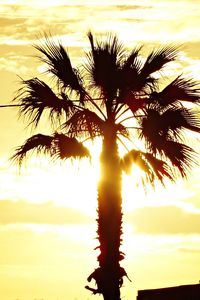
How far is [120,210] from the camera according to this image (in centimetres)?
2914

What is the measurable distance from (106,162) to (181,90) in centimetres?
340

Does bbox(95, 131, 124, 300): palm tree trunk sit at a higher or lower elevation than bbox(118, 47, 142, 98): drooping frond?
lower

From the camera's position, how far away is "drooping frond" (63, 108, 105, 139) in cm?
2998

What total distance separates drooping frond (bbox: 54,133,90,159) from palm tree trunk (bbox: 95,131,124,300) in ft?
2.32

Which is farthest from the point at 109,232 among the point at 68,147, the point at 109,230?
the point at 68,147

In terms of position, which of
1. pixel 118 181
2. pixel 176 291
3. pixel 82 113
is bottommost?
pixel 176 291

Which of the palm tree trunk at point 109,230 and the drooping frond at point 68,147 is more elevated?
the drooping frond at point 68,147

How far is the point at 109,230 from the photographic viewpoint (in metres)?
28.9

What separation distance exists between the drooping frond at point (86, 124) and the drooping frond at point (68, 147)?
1.21 ft

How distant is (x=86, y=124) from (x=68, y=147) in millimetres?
1056

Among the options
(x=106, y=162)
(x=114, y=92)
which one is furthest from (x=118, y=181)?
(x=114, y=92)

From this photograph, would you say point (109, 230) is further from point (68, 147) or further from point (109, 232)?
point (68, 147)

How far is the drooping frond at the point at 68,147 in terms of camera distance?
29.4 metres

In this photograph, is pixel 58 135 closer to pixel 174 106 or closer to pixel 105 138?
pixel 105 138
